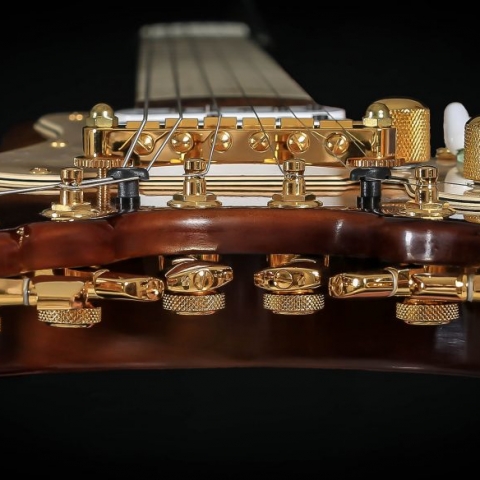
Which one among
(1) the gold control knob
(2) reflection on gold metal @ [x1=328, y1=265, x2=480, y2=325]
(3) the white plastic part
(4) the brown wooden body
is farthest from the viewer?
(3) the white plastic part

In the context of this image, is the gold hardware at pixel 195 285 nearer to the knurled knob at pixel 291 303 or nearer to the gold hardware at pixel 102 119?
the knurled knob at pixel 291 303

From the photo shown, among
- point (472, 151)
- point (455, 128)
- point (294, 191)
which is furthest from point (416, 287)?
point (455, 128)

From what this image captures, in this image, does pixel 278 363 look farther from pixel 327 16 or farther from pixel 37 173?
pixel 327 16

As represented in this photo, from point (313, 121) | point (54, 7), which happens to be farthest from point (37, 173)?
point (54, 7)

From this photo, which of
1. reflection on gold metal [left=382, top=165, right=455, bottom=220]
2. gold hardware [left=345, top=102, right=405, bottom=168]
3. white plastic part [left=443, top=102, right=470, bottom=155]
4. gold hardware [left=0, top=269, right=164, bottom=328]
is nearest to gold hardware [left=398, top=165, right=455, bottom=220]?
reflection on gold metal [left=382, top=165, right=455, bottom=220]

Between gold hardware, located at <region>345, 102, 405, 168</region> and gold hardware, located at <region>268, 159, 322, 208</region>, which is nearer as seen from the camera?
gold hardware, located at <region>268, 159, 322, 208</region>

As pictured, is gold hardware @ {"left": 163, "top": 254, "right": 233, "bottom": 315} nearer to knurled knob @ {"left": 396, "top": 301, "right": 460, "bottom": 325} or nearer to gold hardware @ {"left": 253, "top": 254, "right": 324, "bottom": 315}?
gold hardware @ {"left": 253, "top": 254, "right": 324, "bottom": 315}

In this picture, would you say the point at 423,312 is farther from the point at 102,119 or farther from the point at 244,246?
the point at 102,119
